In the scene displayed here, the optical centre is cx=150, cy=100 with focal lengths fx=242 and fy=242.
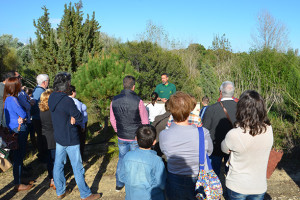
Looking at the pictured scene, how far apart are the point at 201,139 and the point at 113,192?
2357mm

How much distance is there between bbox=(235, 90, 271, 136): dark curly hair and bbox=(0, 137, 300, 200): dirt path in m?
2.29

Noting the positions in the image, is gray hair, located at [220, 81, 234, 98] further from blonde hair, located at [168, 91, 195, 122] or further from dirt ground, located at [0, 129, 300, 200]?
dirt ground, located at [0, 129, 300, 200]

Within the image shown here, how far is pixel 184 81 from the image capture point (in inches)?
541

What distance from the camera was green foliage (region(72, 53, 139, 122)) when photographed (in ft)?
19.0

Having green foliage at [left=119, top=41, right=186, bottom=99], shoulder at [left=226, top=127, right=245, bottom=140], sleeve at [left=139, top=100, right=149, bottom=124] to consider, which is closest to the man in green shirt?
sleeve at [left=139, top=100, right=149, bottom=124]

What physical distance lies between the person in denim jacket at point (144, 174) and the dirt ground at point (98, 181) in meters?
1.75

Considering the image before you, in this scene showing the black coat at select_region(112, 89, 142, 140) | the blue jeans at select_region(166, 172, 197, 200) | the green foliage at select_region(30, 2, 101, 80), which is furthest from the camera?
the green foliage at select_region(30, 2, 101, 80)

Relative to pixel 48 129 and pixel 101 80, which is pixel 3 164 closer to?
pixel 48 129

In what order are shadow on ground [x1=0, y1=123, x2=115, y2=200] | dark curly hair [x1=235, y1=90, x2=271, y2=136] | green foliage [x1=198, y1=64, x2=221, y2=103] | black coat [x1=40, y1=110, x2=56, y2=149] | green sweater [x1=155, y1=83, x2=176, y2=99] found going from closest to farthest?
dark curly hair [x1=235, y1=90, x2=271, y2=136], black coat [x1=40, y1=110, x2=56, y2=149], shadow on ground [x1=0, y1=123, x2=115, y2=200], green sweater [x1=155, y1=83, x2=176, y2=99], green foliage [x1=198, y1=64, x2=221, y2=103]

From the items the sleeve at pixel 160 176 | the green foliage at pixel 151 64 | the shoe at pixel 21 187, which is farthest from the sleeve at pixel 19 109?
the green foliage at pixel 151 64

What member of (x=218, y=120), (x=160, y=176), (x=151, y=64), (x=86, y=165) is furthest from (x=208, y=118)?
(x=151, y=64)

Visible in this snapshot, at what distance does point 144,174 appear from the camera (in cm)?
216

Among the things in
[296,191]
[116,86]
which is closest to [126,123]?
[116,86]

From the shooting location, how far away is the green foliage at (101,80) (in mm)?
5785
